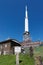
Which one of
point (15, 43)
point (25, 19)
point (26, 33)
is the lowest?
point (15, 43)

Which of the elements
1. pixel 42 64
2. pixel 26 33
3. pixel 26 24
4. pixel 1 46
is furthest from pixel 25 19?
pixel 42 64

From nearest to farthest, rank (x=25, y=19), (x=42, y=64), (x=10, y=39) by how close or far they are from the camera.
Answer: (x=42, y=64) < (x=10, y=39) < (x=25, y=19)

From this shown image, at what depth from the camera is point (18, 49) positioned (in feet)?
37.3

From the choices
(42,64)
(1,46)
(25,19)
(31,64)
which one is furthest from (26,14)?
(42,64)

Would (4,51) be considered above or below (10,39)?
below

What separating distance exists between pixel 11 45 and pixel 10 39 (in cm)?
240

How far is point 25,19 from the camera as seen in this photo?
11119cm

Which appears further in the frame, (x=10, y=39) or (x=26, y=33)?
(x=26, y=33)

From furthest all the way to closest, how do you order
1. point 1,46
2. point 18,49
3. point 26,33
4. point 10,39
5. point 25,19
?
1. point 25,19
2. point 26,33
3. point 1,46
4. point 10,39
5. point 18,49

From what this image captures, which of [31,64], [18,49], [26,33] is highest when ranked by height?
[26,33]

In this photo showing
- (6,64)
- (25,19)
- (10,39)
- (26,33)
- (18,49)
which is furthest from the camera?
(25,19)

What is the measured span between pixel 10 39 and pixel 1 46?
22.8 ft

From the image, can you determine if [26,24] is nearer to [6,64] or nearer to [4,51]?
[4,51]

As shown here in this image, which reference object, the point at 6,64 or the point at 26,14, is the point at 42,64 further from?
the point at 26,14
